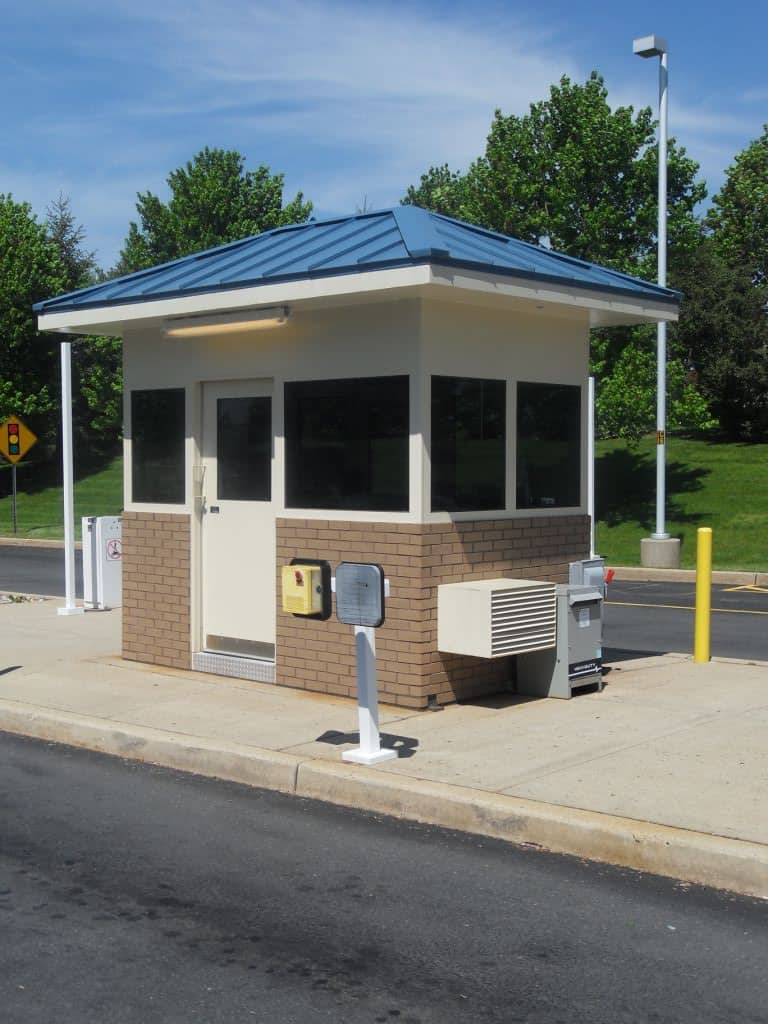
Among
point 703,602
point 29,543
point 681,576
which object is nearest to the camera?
point 703,602

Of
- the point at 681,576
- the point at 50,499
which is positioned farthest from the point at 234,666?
the point at 50,499

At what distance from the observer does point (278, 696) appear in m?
9.17

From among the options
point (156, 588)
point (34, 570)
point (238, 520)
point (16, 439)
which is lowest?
point (34, 570)

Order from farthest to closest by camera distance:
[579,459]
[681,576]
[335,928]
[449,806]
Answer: [681,576], [579,459], [449,806], [335,928]

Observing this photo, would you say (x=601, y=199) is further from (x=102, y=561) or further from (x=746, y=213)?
(x=746, y=213)

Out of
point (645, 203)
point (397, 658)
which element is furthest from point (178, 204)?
point (397, 658)

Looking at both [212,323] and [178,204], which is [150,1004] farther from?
[178,204]

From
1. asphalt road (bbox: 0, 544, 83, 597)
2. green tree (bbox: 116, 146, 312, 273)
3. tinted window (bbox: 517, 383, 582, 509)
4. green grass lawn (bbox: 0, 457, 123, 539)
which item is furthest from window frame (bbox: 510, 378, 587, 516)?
green tree (bbox: 116, 146, 312, 273)

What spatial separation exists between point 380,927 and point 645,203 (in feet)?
79.6

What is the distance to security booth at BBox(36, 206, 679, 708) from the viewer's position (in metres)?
8.62

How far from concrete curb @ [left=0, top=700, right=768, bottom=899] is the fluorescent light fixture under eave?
10.3 feet

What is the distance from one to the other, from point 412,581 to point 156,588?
9.64 feet

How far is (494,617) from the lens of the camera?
27.5 feet

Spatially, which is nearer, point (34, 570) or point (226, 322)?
point (226, 322)
